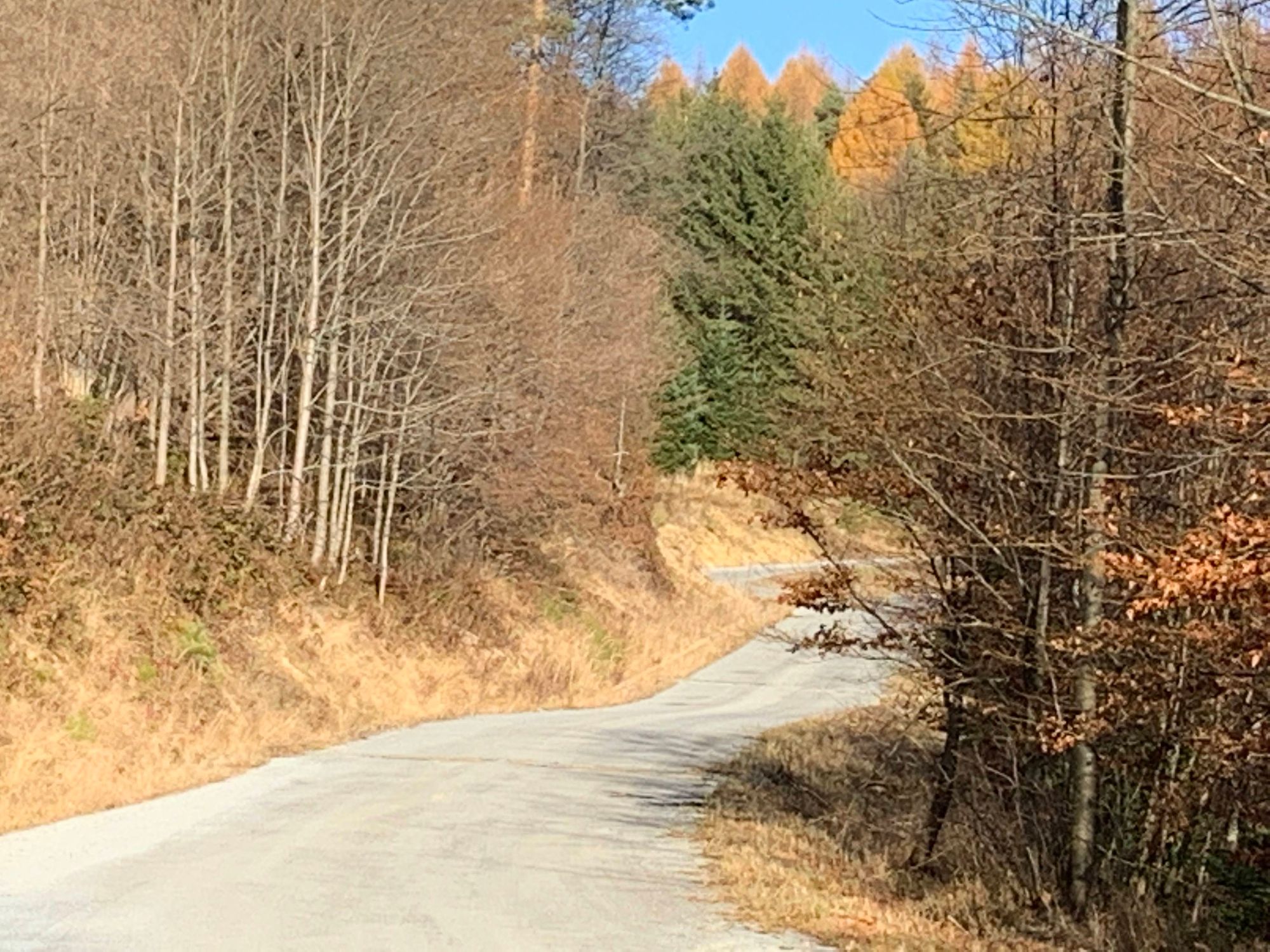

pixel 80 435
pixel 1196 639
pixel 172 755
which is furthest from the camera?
pixel 80 435

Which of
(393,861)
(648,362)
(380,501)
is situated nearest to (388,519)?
(380,501)

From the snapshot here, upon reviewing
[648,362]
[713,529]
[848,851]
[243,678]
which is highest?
[648,362]

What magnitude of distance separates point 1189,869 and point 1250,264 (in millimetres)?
5411

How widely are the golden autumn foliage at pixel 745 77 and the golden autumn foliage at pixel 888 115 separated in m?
63.7

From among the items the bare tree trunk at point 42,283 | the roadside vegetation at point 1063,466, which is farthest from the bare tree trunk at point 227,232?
the roadside vegetation at point 1063,466

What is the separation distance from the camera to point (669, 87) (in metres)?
65.2

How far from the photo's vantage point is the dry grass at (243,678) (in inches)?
550

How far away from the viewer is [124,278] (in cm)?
2156

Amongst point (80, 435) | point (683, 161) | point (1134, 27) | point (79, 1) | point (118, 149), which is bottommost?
point (80, 435)

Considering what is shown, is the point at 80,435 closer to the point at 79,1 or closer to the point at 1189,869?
the point at 79,1

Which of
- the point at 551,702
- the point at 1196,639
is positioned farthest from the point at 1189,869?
the point at 551,702

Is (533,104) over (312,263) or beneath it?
over

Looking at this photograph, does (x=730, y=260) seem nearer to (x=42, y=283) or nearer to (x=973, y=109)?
(x=42, y=283)

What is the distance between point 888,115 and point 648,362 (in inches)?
1044
